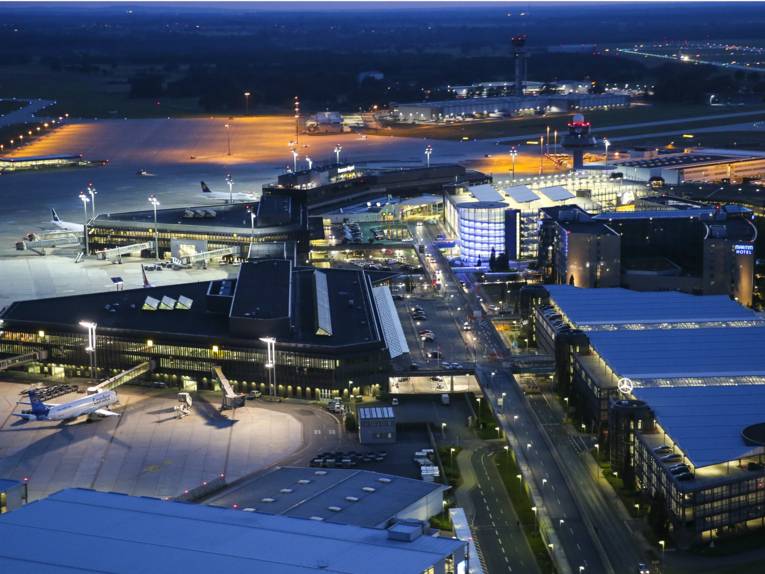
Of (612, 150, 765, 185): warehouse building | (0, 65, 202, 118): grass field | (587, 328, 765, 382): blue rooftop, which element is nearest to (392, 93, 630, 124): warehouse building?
(0, 65, 202, 118): grass field

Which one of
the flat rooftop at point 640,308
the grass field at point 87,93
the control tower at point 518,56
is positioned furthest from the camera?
the grass field at point 87,93

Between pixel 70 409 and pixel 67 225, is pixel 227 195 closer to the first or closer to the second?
pixel 67 225

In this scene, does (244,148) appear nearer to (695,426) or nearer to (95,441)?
(95,441)

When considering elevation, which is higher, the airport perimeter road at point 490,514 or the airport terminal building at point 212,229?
the airport terminal building at point 212,229

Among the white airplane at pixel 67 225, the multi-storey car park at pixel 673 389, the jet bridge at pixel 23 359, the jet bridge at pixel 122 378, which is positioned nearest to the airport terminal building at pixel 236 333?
the jet bridge at pixel 23 359

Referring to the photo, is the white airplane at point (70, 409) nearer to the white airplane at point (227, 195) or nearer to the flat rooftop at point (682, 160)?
the white airplane at point (227, 195)

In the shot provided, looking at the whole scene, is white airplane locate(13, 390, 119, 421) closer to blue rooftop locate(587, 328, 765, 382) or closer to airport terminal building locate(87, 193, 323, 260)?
blue rooftop locate(587, 328, 765, 382)
